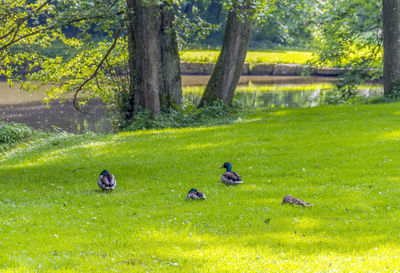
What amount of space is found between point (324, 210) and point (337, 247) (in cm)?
217

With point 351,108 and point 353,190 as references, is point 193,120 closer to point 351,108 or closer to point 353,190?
point 351,108

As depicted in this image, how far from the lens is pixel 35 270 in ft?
26.1

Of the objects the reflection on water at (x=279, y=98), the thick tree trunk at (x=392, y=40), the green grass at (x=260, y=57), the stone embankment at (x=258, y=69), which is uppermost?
the thick tree trunk at (x=392, y=40)

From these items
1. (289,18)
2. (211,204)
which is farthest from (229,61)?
(211,204)

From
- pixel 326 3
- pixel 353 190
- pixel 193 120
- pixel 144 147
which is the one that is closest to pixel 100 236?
pixel 353 190

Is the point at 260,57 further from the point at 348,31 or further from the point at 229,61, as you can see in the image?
the point at 229,61

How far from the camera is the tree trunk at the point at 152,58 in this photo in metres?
24.1

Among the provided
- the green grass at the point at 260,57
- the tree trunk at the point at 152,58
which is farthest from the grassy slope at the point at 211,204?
the green grass at the point at 260,57

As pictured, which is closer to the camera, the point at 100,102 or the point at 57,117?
the point at 57,117

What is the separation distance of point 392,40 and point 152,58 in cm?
1291

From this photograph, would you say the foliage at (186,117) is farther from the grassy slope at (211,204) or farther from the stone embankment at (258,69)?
the stone embankment at (258,69)

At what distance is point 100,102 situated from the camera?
4631 centimetres

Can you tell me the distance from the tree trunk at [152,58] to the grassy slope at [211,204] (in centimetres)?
362

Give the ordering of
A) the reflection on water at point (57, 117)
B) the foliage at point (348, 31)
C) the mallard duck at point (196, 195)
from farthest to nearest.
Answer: the reflection on water at point (57, 117), the foliage at point (348, 31), the mallard duck at point (196, 195)
